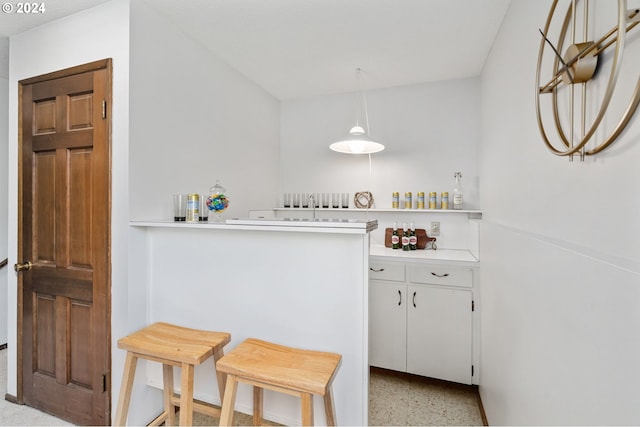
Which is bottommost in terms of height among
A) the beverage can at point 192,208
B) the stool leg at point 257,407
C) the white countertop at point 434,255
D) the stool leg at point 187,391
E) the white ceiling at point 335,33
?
the stool leg at point 257,407

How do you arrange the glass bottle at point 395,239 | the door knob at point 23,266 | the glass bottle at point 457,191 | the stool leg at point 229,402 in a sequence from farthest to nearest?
1. the glass bottle at point 395,239
2. the glass bottle at point 457,191
3. the door knob at point 23,266
4. the stool leg at point 229,402

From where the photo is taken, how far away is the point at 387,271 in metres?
2.38

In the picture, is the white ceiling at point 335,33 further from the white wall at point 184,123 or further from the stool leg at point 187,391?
the stool leg at point 187,391

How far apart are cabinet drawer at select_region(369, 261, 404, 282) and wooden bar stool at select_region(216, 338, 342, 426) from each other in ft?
3.78

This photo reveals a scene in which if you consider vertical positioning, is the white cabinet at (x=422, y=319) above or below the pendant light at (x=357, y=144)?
below

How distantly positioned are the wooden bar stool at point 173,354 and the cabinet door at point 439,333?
4.69ft

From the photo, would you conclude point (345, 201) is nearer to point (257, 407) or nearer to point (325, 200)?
point (325, 200)

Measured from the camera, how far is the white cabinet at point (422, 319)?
2.17m

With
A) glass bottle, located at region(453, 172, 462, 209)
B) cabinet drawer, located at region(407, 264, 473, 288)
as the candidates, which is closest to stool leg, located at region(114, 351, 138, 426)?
cabinet drawer, located at region(407, 264, 473, 288)

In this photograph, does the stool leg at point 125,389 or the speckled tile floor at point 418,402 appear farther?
the speckled tile floor at point 418,402

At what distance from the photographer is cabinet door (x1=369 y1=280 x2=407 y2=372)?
2.30 m

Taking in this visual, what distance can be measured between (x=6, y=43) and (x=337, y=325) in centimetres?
303

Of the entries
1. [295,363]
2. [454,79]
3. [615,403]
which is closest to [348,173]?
[454,79]

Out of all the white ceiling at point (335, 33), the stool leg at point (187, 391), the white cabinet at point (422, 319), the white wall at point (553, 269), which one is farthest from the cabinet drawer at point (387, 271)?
the white ceiling at point (335, 33)
